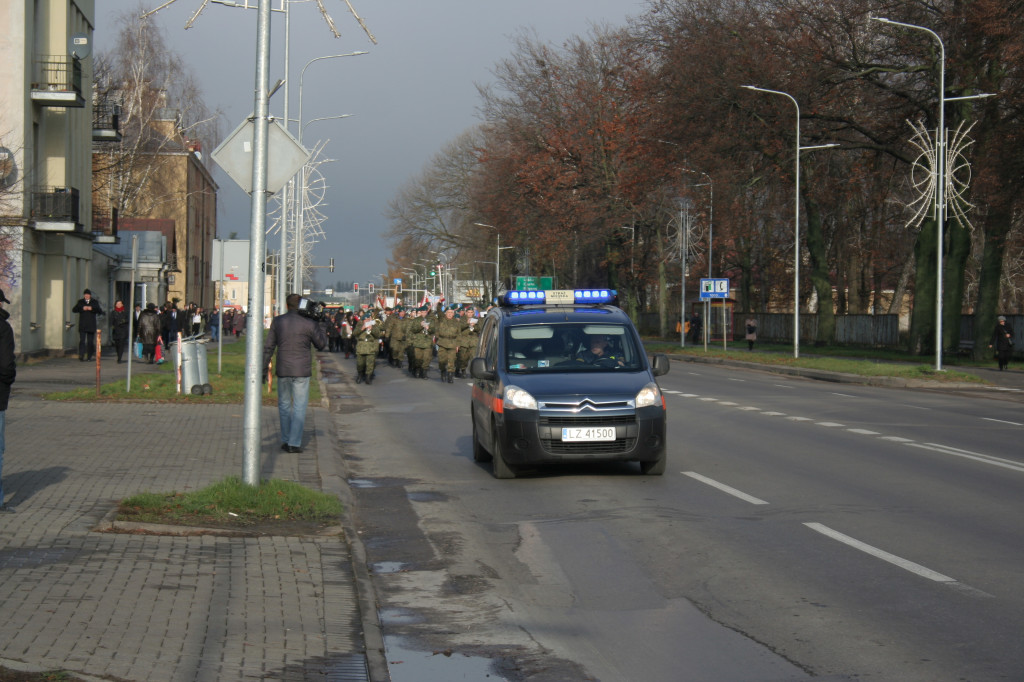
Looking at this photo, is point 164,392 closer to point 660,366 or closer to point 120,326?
point 660,366

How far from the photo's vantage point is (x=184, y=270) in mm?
79562

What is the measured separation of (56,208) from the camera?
34781mm

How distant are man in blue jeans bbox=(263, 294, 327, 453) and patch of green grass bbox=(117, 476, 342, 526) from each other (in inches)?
152

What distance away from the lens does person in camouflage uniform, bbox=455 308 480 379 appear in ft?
94.7

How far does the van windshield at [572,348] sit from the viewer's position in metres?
12.1

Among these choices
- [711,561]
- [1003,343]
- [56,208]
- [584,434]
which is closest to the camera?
[711,561]

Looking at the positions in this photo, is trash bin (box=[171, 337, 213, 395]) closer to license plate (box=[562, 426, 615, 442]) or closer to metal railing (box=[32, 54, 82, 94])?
license plate (box=[562, 426, 615, 442])

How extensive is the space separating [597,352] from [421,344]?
17.6m

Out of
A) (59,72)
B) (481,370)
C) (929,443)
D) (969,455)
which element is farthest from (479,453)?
(59,72)

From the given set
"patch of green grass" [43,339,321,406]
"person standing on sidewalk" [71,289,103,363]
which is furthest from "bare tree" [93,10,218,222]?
"patch of green grass" [43,339,321,406]

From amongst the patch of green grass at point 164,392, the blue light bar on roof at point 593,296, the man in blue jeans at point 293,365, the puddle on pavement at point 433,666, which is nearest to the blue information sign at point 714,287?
the patch of green grass at point 164,392

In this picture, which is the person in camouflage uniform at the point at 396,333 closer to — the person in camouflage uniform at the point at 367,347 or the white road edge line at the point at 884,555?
the person in camouflage uniform at the point at 367,347

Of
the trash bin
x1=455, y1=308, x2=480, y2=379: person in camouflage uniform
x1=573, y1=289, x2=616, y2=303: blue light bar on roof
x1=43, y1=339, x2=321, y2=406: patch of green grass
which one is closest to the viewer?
x1=573, y1=289, x2=616, y2=303: blue light bar on roof

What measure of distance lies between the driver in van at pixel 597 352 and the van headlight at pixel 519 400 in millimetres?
1185
